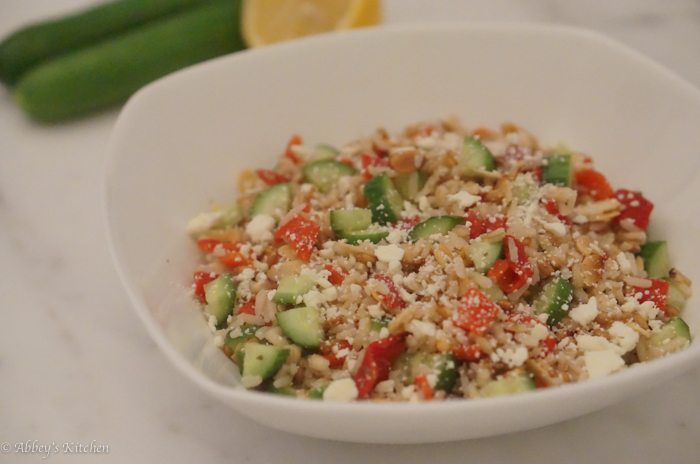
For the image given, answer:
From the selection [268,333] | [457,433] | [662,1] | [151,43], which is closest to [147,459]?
[268,333]

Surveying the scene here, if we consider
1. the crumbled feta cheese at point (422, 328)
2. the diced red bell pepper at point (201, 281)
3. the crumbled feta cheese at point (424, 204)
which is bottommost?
the diced red bell pepper at point (201, 281)

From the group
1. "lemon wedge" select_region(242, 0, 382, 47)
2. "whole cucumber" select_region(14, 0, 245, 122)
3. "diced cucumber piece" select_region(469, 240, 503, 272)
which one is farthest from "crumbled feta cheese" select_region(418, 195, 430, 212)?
"whole cucumber" select_region(14, 0, 245, 122)

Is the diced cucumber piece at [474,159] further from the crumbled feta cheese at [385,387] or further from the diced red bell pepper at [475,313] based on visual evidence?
the crumbled feta cheese at [385,387]

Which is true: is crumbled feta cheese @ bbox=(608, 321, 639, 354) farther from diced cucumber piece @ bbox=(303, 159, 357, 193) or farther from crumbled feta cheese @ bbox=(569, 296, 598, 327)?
diced cucumber piece @ bbox=(303, 159, 357, 193)

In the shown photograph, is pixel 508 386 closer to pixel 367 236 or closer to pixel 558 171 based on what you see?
pixel 367 236

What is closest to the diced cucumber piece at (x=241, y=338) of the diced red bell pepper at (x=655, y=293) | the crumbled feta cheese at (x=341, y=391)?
the crumbled feta cheese at (x=341, y=391)

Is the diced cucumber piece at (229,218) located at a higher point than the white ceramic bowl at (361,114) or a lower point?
lower

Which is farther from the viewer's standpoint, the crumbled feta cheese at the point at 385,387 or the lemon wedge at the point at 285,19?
the lemon wedge at the point at 285,19

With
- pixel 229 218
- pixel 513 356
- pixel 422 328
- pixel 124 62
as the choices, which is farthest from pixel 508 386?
pixel 124 62
